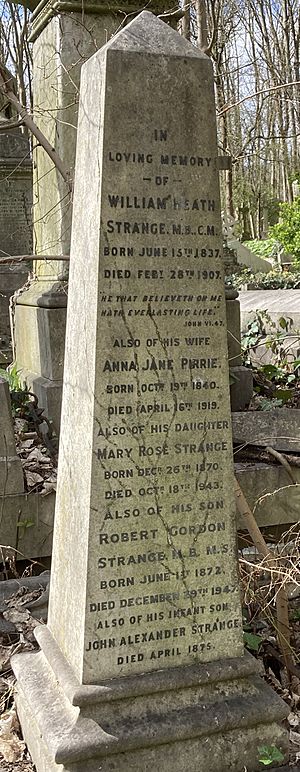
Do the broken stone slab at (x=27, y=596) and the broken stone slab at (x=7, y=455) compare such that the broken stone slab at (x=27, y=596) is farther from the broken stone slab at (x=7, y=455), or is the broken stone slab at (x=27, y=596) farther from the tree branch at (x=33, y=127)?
the tree branch at (x=33, y=127)

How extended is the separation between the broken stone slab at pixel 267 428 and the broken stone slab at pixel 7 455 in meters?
1.37

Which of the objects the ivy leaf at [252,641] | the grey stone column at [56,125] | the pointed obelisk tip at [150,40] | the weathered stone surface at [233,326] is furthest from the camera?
the weathered stone surface at [233,326]

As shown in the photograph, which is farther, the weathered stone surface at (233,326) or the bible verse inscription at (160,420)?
the weathered stone surface at (233,326)

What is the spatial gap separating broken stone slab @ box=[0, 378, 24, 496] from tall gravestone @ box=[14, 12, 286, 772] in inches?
58.2

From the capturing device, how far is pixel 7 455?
410 cm

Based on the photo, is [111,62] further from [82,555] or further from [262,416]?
[262,416]

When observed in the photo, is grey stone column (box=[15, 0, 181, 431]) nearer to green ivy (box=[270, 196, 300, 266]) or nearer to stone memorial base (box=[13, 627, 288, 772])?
stone memorial base (box=[13, 627, 288, 772])

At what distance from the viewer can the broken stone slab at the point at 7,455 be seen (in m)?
4.05

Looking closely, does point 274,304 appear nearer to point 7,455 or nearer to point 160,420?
point 7,455

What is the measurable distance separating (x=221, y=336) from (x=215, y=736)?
4.24ft

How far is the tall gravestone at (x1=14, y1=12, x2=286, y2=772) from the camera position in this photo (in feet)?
7.79

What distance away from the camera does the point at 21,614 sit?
3467 mm

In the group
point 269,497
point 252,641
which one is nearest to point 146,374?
point 252,641

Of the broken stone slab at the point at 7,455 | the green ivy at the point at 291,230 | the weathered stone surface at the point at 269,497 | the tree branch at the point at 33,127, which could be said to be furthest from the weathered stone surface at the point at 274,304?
the green ivy at the point at 291,230
